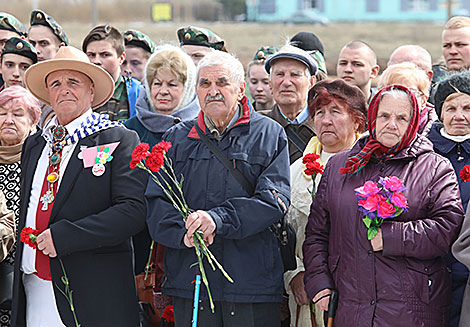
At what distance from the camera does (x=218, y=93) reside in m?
4.08

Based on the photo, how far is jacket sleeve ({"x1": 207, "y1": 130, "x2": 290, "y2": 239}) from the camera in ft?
12.4

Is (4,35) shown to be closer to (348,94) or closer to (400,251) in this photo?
(348,94)

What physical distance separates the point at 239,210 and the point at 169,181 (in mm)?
484

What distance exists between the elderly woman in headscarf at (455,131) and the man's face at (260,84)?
236 cm

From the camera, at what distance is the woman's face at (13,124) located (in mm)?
4629

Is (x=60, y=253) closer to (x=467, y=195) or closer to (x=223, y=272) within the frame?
(x=223, y=272)

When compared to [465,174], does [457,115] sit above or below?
above

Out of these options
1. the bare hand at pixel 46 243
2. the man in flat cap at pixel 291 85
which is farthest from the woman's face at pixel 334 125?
the bare hand at pixel 46 243

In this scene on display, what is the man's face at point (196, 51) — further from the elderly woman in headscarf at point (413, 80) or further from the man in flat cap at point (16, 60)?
the elderly woman in headscarf at point (413, 80)

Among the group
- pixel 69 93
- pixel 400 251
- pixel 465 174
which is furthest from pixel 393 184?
pixel 69 93

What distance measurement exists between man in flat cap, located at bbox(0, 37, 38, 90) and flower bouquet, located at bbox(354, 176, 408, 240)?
11.7ft

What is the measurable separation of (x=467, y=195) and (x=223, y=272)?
55.1 inches

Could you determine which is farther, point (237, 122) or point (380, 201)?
point (237, 122)

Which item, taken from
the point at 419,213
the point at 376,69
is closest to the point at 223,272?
the point at 419,213
